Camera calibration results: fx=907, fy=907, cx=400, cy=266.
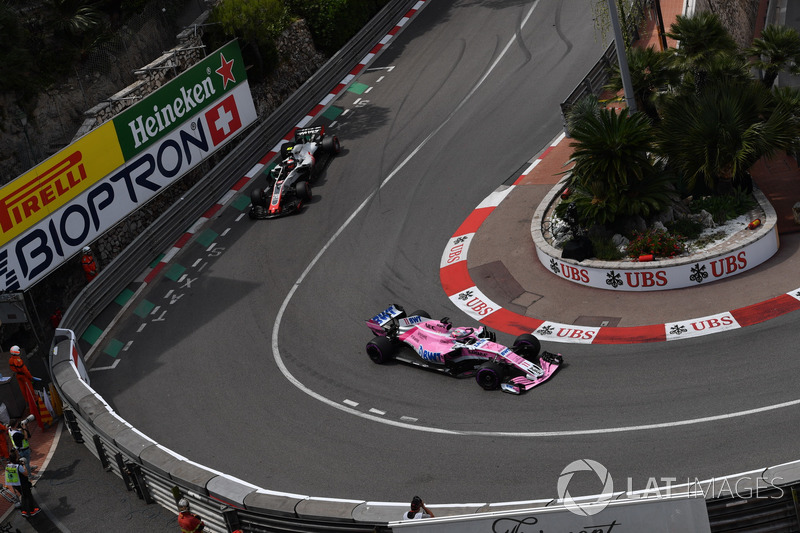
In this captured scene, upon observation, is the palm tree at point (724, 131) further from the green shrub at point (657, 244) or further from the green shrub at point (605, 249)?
the green shrub at point (605, 249)

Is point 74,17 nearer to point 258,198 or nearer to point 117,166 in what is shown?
point 117,166

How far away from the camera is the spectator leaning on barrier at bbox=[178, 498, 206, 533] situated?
51.4 ft

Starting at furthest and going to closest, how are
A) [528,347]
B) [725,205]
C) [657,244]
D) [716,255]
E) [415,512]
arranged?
[725,205] → [657,244] → [716,255] → [528,347] → [415,512]

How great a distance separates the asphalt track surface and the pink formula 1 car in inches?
13.3

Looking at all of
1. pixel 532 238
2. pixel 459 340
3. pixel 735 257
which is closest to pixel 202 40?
pixel 532 238

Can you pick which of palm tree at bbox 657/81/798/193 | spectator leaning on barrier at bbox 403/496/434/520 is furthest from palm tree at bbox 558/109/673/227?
spectator leaning on barrier at bbox 403/496/434/520

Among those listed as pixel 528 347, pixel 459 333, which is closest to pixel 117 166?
pixel 459 333

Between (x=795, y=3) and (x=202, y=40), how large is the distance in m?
26.8

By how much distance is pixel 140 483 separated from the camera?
58.6 feet

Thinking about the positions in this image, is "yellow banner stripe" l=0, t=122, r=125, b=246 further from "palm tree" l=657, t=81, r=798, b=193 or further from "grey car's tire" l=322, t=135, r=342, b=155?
"palm tree" l=657, t=81, r=798, b=193

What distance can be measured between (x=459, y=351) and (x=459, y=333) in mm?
509

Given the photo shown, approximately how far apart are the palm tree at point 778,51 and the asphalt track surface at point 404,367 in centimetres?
774

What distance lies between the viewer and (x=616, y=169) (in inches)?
864

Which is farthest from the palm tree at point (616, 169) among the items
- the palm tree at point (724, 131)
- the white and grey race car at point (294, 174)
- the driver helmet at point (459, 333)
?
the white and grey race car at point (294, 174)
